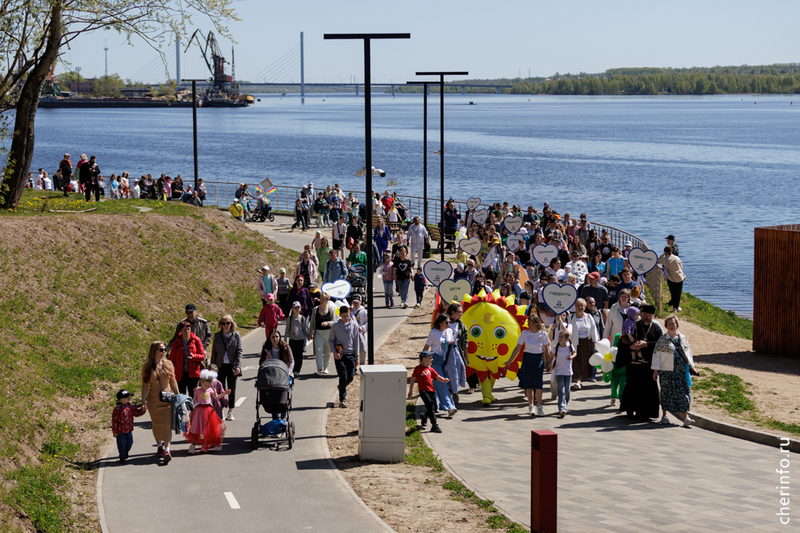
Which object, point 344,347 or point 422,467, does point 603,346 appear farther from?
point 422,467

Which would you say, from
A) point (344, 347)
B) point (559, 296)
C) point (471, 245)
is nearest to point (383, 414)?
point (344, 347)

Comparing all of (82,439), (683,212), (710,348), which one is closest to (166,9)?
(82,439)

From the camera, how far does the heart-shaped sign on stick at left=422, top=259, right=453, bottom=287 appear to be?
19266mm

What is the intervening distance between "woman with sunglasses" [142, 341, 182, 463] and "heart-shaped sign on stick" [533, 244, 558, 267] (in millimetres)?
11462

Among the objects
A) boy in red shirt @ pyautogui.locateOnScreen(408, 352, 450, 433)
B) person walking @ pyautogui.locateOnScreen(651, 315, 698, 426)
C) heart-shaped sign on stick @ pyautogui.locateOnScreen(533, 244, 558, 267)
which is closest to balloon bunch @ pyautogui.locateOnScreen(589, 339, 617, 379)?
person walking @ pyautogui.locateOnScreen(651, 315, 698, 426)

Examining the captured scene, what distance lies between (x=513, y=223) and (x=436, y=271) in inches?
269

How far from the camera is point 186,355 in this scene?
1255 centimetres

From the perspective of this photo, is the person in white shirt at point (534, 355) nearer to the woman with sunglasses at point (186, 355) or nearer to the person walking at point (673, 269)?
the woman with sunglasses at point (186, 355)

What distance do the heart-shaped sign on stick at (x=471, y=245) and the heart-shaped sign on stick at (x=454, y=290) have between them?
19.3ft

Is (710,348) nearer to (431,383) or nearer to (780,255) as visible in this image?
(780,255)

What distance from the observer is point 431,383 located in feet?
41.9

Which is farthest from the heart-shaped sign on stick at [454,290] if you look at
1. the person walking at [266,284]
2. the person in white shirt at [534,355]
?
the person walking at [266,284]

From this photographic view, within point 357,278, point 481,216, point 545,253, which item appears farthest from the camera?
point 481,216

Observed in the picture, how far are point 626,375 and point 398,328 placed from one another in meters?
7.47
